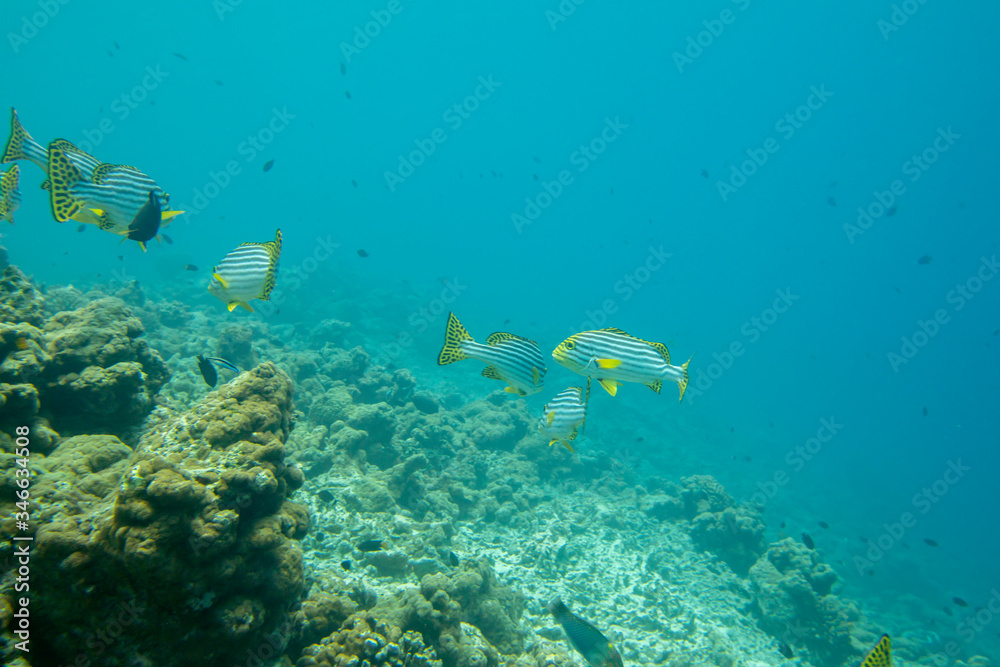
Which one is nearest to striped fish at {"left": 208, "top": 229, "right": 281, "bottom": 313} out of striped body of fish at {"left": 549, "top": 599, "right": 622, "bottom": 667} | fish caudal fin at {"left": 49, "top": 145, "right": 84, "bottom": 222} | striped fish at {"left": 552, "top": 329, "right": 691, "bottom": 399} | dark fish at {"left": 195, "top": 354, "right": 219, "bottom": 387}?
fish caudal fin at {"left": 49, "top": 145, "right": 84, "bottom": 222}

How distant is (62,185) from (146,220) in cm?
69

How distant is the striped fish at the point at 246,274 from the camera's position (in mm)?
3668

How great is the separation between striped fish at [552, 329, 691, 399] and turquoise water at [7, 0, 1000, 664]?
13626 millimetres

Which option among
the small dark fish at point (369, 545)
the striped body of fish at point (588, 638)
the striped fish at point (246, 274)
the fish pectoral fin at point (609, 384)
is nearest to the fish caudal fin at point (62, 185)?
the striped fish at point (246, 274)

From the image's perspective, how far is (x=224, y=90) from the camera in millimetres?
145250

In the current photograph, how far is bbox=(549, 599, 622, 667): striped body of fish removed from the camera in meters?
4.08

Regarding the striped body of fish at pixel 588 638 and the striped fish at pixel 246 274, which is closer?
the striped fish at pixel 246 274

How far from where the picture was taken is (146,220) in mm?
3529

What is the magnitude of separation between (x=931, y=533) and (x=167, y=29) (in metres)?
172

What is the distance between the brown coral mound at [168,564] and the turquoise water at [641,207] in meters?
15.1

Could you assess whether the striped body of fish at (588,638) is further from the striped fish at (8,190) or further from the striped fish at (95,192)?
the striped fish at (8,190)

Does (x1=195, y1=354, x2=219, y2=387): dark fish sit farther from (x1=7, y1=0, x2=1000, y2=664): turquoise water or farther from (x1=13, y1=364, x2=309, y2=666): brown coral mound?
(x1=7, y1=0, x2=1000, y2=664): turquoise water

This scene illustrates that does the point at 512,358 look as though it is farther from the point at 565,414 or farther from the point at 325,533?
the point at 325,533

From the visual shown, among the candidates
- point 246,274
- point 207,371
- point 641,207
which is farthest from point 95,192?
point 641,207
